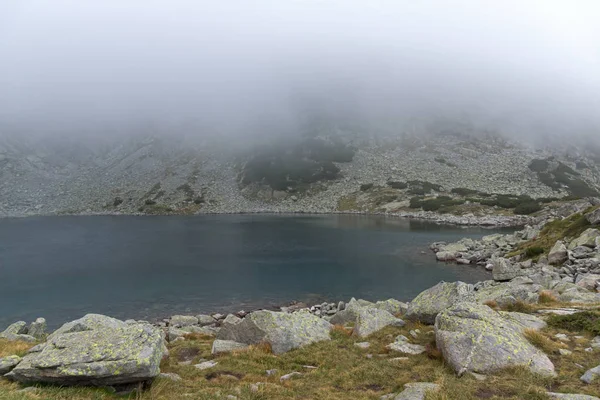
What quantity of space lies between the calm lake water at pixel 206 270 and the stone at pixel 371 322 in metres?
21.1

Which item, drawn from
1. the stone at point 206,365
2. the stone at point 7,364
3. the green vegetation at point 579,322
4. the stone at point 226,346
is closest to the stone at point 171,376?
the stone at point 206,365

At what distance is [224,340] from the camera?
51.0ft

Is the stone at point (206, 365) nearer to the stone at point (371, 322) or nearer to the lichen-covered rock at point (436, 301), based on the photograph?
the stone at point (371, 322)

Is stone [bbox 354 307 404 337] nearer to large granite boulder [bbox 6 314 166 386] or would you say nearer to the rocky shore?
the rocky shore

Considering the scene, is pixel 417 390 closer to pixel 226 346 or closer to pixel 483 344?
pixel 483 344

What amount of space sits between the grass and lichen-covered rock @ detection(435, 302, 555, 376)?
34 cm

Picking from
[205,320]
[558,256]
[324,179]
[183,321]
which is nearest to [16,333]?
[183,321]

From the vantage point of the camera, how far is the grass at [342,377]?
866 cm

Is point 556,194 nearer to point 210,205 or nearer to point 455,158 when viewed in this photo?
point 455,158

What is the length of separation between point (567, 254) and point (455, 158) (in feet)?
443

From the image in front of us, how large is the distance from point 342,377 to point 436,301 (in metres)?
7.38

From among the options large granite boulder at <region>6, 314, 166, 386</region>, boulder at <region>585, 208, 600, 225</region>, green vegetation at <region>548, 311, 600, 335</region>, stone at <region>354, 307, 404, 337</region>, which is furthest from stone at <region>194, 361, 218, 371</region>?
boulder at <region>585, 208, 600, 225</region>

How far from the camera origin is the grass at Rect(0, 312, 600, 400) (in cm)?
866

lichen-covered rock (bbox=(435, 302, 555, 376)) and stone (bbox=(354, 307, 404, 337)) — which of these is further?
stone (bbox=(354, 307, 404, 337))
